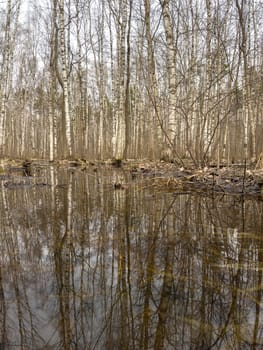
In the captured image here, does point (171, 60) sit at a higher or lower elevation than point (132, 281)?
higher

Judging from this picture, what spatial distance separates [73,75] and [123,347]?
76.7 feet

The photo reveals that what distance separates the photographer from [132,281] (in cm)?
136

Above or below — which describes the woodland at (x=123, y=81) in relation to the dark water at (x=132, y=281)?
above

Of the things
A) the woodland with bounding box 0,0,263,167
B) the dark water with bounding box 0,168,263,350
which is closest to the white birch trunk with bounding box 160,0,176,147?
the woodland with bounding box 0,0,263,167

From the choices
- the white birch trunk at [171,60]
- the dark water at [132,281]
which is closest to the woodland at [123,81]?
the white birch trunk at [171,60]

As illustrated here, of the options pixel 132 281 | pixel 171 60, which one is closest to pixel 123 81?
pixel 171 60

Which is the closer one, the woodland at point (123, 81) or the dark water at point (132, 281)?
the dark water at point (132, 281)

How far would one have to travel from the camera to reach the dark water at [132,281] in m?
0.97

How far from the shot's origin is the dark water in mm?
966

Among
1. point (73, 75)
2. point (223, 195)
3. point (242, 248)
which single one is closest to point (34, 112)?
point (73, 75)

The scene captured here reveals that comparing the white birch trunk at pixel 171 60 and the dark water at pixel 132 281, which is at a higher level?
the white birch trunk at pixel 171 60

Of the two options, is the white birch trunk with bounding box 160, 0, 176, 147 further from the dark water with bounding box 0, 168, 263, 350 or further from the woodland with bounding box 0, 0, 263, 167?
the dark water with bounding box 0, 168, 263, 350

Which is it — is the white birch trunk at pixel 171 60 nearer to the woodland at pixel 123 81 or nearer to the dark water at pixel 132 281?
the woodland at pixel 123 81

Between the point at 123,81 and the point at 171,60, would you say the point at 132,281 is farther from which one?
the point at 123,81
